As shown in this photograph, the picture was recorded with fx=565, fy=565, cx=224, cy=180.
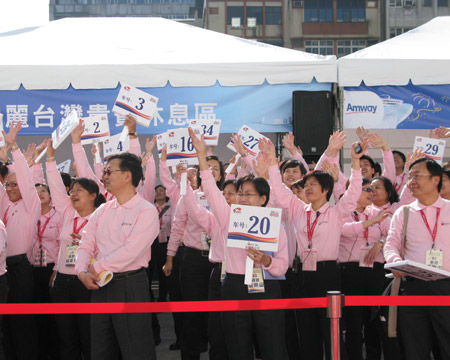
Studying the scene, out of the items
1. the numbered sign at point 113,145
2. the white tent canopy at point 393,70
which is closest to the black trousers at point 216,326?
the numbered sign at point 113,145

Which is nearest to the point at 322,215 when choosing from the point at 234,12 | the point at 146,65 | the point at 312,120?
the point at 312,120

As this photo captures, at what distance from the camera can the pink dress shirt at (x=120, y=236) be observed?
3.51m

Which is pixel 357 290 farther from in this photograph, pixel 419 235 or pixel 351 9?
pixel 351 9

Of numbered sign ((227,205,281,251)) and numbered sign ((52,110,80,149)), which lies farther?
numbered sign ((52,110,80,149))

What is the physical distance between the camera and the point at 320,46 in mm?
42938

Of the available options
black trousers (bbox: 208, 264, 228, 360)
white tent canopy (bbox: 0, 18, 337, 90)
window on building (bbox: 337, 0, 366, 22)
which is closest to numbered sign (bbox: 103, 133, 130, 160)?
white tent canopy (bbox: 0, 18, 337, 90)

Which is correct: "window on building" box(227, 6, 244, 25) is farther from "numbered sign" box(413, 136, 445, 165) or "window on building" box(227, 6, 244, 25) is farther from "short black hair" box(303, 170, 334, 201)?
"short black hair" box(303, 170, 334, 201)

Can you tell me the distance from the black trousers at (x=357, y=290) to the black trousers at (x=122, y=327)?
1848 millimetres

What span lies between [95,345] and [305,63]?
4.42 meters

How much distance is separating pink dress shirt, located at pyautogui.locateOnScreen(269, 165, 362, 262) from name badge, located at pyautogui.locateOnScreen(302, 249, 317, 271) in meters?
0.04

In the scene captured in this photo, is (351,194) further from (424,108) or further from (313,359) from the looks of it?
(424,108)

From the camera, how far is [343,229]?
4840mm

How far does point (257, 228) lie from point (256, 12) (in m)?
41.9

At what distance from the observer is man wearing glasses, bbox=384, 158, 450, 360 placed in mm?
3629
